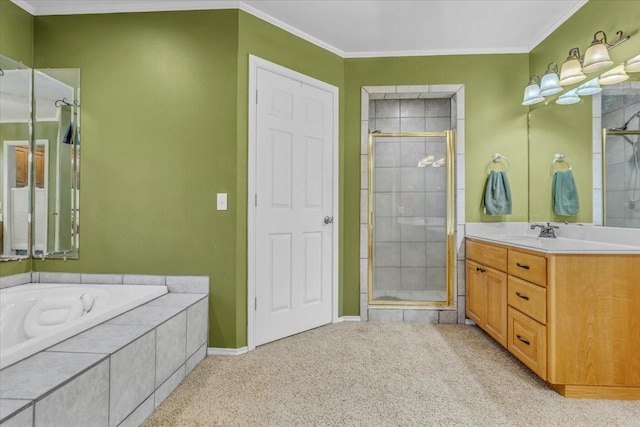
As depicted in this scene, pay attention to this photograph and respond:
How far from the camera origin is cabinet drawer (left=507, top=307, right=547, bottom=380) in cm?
187

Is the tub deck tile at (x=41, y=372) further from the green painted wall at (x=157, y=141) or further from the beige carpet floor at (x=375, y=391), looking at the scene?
the green painted wall at (x=157, y=141)

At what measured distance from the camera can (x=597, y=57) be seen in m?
2.12

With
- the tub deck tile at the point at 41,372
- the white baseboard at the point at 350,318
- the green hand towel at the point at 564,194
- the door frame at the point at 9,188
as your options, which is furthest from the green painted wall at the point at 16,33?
the green hand towel at the point at 564,194

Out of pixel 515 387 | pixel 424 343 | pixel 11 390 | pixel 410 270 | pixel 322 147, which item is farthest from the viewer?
pixel 410 270

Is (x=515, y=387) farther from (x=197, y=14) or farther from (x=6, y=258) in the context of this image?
(x=6, y=258)

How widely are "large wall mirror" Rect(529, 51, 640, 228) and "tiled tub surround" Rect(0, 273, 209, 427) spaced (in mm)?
2679

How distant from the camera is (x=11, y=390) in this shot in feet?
3.46

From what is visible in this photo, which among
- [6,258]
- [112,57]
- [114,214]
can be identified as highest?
[112,57]

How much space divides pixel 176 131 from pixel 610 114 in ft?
9.27

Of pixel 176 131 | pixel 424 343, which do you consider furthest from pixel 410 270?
pixel 176 131

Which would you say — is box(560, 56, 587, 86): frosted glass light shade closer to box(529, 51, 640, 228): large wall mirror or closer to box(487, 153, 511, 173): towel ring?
box(529, 51, 640, 228): large wall mirror

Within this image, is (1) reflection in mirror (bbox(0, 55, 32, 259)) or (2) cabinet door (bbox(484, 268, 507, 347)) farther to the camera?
(2) cabinet door (bbox(484, 268, 507, 347))

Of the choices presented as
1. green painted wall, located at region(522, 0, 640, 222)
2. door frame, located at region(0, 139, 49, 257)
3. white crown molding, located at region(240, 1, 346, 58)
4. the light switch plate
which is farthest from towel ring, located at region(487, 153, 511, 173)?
door frame, located at region(0, 139, 49, 257)

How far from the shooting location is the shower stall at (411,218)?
3158mm
